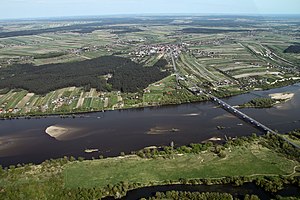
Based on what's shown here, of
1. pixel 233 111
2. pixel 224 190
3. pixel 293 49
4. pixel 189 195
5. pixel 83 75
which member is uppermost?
pixel 293 49

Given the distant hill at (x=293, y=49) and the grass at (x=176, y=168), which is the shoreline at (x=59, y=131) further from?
the distant hill at (x=293, y=49)

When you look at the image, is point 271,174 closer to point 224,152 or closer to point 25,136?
point 224,152

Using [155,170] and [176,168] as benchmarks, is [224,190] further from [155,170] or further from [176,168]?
[155,170]

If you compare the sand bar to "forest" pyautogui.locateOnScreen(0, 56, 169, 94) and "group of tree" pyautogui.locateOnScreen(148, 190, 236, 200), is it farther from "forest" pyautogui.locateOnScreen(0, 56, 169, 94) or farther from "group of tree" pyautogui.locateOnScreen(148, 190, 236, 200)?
"group of tree" pyautogui.locateOnScreen(148, 190, 236, 200)

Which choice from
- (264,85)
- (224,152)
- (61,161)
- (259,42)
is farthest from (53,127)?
(259,42)

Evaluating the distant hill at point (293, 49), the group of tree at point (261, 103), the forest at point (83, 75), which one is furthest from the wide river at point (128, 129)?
the distant hill at point (293, 49)

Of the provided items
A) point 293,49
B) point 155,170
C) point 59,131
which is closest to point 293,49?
point 293,49

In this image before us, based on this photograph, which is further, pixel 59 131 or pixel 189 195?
pixel 59 131
